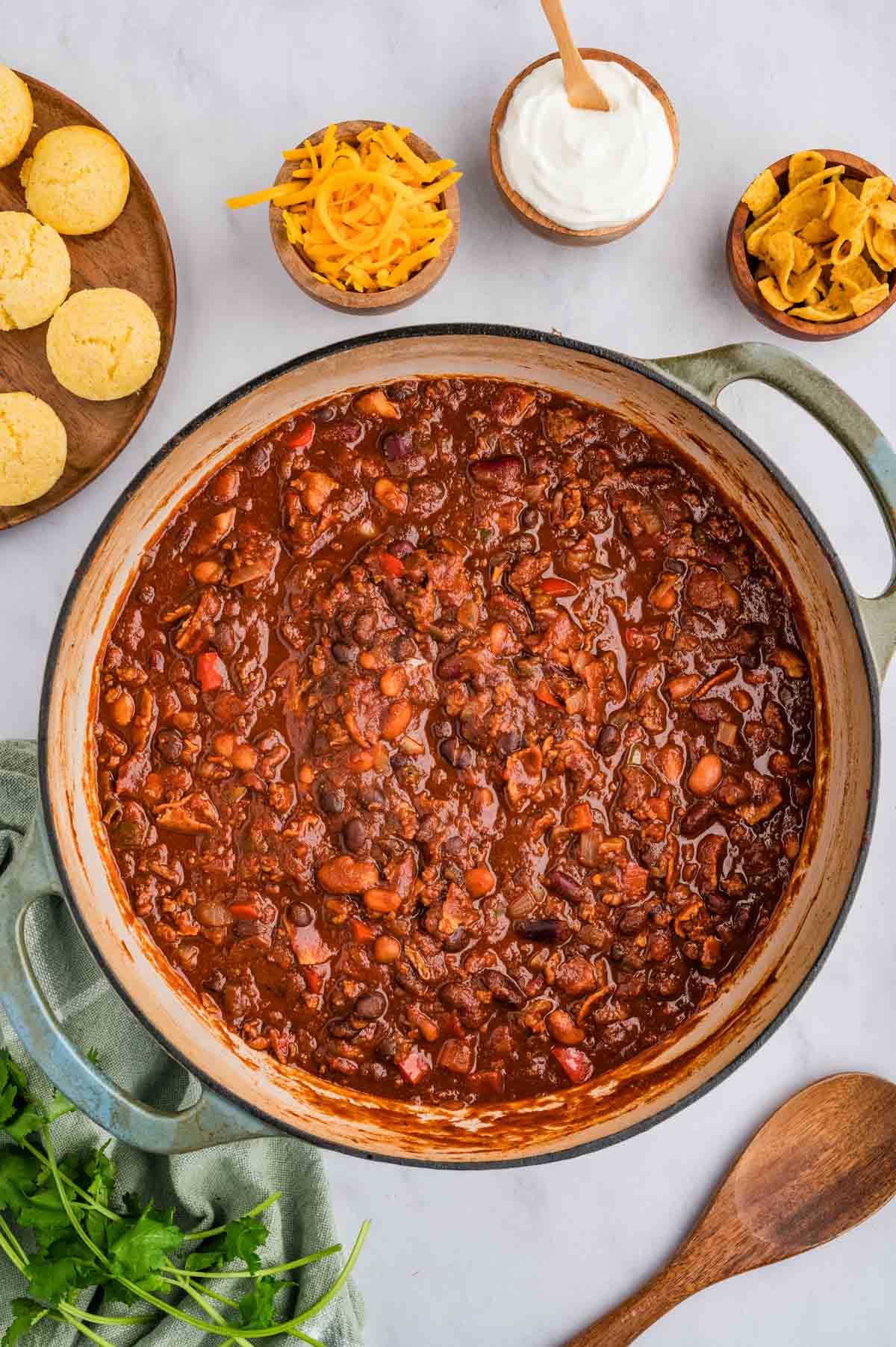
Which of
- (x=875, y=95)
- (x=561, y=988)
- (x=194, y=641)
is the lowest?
(x=561, y=988)

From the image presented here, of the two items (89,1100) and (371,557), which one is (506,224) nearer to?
(371,557)

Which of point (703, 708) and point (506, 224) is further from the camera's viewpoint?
point (506, 224)

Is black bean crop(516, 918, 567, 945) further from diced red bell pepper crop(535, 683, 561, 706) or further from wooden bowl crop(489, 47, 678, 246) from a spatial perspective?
wooden bowl crop(489, 47, 678, 246)

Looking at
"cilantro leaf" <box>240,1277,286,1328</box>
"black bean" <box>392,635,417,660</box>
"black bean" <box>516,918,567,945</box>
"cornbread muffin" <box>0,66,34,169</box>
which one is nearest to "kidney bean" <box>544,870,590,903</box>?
"black bean" <box>516,918,567,945</box>

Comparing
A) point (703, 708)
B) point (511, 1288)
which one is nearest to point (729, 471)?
point (703, 708)

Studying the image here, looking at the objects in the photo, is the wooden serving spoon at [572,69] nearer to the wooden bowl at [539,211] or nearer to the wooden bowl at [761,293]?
the wooden bowl at [539,211]

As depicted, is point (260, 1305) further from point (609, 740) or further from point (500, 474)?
point (500, 474)
